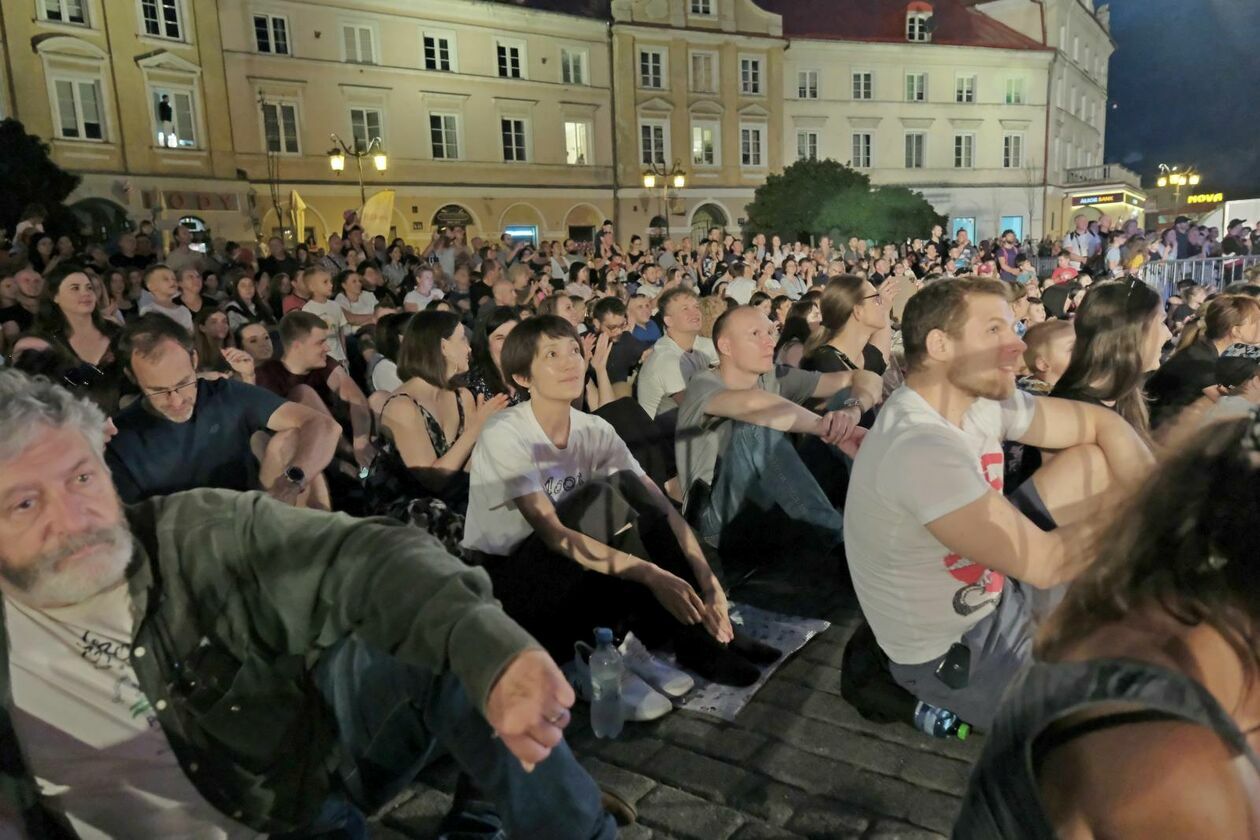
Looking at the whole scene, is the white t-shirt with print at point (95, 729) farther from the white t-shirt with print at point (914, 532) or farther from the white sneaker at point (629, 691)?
the white t-shirt with print at point (914, 532)

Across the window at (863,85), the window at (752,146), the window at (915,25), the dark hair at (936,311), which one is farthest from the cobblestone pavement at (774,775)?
the window at (915,25)

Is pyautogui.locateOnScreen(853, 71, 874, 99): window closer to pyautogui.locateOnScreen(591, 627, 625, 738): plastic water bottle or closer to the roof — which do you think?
the roof

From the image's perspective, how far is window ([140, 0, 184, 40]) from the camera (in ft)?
90.6

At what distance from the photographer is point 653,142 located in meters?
39.4

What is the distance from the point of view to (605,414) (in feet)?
17.2

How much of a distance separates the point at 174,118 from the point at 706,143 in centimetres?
2271

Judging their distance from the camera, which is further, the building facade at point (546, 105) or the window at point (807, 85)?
the window at point (807, 85)

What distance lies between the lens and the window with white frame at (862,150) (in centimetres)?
4469

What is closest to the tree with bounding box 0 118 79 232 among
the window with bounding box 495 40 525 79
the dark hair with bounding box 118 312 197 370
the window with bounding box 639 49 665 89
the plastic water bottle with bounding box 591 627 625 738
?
the dark hair with bounding box 118 312 197 370

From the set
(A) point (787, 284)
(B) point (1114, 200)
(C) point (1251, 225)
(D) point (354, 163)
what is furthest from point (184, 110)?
(B) point (1114, 200)

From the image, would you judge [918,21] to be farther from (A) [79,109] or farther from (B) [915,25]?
(A) [79,109]

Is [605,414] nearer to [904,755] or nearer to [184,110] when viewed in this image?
[904,755]

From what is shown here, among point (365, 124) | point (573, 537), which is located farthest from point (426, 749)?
point (365, 124)

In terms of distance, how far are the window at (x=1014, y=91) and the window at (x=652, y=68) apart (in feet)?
67.3
